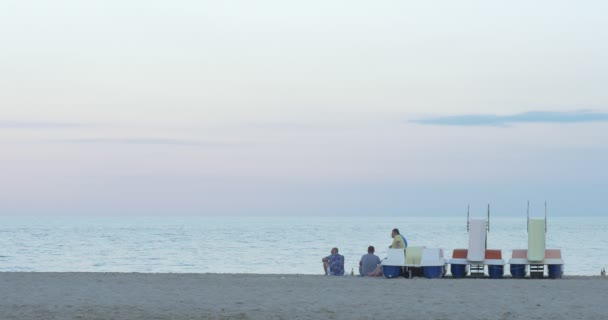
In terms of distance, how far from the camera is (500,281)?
21422mm

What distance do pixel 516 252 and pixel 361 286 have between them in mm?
4752

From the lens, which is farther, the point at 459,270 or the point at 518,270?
the point at 459,270

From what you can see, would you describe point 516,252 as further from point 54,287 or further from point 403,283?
point 54,287

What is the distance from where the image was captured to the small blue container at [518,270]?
74.9 ft

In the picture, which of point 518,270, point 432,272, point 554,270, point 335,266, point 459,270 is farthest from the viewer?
point 335,266

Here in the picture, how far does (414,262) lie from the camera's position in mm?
22484

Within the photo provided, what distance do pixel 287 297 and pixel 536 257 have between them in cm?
707

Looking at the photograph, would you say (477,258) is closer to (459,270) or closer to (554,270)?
(459,270)

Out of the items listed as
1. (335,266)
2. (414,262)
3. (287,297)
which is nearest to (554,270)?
(414,262)

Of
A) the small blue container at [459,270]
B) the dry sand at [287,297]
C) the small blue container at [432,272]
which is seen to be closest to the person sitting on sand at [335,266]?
the dry sand at [287,297]

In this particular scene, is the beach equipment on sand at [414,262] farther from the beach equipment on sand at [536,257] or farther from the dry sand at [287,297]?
the beach equipment on sand at [536,257]

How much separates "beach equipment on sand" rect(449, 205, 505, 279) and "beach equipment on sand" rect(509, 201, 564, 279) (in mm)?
369

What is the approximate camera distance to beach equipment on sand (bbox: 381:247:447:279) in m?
22.4

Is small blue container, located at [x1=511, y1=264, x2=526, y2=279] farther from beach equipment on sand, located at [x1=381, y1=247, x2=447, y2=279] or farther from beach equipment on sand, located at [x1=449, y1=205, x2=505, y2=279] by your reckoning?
beach equipment on sand, located at [x1=381, y1=247, x2=447, y2=279]
